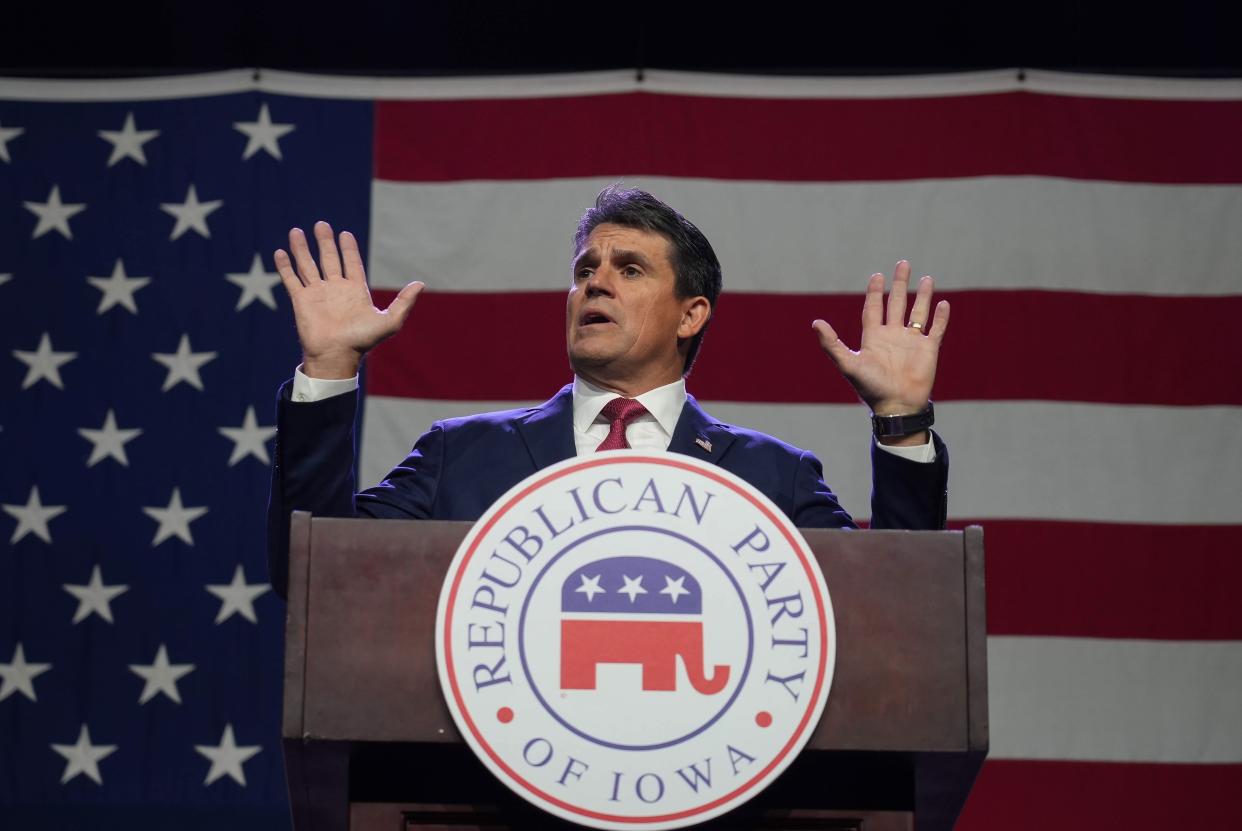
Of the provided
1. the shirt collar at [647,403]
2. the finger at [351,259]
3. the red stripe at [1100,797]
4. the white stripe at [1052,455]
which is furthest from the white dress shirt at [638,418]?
the red stripe at [1100,797]

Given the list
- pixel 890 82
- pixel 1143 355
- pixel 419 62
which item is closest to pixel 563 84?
pixel 419 62

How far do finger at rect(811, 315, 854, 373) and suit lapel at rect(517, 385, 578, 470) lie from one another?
0.35m

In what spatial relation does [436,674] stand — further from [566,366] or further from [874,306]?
[566,366]

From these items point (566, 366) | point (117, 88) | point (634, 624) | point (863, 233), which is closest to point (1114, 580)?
point (863, 233)

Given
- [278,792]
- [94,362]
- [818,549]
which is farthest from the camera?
[94,362]

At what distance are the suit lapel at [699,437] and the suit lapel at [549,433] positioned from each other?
0.13m

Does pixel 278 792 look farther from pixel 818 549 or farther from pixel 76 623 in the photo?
pixel 818 549

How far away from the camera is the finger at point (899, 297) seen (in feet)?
5.61

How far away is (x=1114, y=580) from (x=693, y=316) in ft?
6.07

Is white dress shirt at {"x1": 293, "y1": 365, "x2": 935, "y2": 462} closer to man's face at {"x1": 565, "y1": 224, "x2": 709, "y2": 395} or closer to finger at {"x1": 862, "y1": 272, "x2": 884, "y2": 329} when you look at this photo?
man's face at {"x1": 565, "y1": 224, "x2": 709, "y2": 395}

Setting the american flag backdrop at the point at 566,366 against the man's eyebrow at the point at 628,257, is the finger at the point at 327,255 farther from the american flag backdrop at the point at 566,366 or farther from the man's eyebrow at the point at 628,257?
the american flag backdrop at the point at 566,366

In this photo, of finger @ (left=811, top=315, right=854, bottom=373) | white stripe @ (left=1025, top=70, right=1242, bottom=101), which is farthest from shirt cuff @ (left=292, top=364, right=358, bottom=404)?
white stripe @ (left=1025, top=70, right=1242, bottom=101)

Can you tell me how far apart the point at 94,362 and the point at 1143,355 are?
2.75 metres

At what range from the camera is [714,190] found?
3.83m
